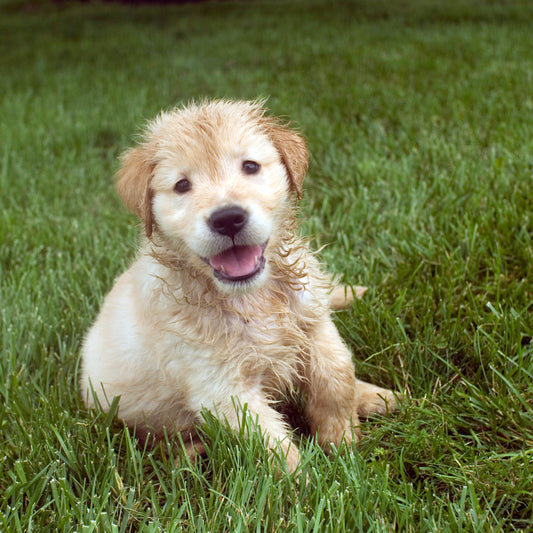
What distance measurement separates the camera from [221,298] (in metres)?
2.28

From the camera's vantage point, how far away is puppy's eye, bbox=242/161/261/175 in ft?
7.25

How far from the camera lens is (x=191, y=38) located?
33.1ft

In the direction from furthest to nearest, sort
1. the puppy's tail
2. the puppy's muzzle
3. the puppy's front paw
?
the puppy's tail < the puppy's front paw < the puppy's muzzle

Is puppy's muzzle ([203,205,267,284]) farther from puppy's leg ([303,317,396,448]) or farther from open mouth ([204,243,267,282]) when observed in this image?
puppy's leg ([303,317,396,448])

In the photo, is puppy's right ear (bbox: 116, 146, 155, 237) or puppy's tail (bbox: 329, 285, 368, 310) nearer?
puppy's right ear (bbox: 116, 146, 155, 237)

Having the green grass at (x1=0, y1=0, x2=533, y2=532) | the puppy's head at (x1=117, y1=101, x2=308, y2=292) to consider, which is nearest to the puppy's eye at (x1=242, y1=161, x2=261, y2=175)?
the puppy's head at (x1=117, y1=101, x2=308, y2=292)

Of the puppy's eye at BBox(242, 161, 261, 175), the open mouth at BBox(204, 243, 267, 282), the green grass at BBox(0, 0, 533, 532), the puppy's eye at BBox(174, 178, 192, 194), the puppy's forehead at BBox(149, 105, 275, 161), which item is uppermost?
the puppy's forehead at BBox(149, 105, 275, 161)

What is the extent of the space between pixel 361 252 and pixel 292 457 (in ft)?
5.54

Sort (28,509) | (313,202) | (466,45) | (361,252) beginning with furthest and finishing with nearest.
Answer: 1. (466,45)
2. (313,202)
3. (361,252)
4. (28,509)

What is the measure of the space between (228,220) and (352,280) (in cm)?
136

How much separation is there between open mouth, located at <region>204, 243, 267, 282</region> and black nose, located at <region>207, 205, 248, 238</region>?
13 centimetres

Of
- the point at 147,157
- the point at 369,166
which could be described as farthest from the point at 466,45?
the point at 147,157

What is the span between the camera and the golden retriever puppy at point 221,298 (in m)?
2.13

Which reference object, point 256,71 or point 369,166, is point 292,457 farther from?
point 256,71
